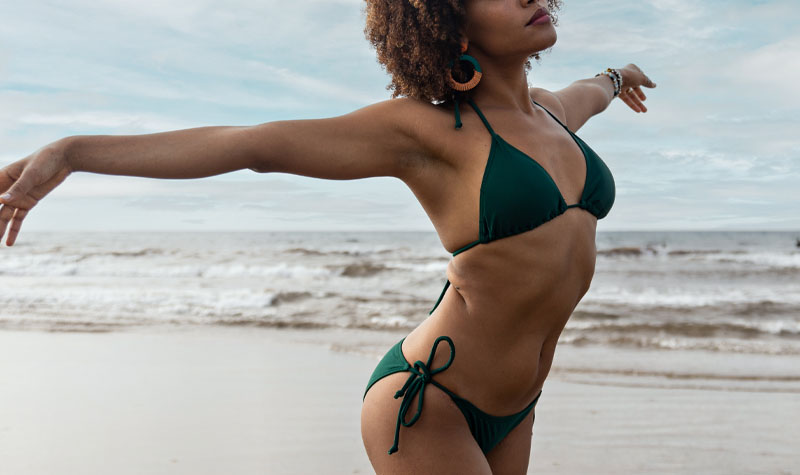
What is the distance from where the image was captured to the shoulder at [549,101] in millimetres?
1854

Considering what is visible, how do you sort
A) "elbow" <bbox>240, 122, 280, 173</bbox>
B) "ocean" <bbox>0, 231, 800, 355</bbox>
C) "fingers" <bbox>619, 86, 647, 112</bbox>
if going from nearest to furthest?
"elbow" <bbox>240, 122, 280, 173</bbox>, "fingers" <bbox>619, 86, 647, 112</bbox>, "ocean" <bbox>0, 231, 800, 355</bbox>

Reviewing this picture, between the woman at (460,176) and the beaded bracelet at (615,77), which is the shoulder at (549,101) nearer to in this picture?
the woman at (460,176)

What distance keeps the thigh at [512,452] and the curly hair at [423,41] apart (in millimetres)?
901

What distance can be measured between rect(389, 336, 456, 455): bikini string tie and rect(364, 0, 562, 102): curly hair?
0.58m

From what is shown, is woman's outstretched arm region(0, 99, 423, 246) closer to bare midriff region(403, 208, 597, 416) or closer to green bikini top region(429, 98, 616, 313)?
green bikini top region(429, 98, 616, 313)

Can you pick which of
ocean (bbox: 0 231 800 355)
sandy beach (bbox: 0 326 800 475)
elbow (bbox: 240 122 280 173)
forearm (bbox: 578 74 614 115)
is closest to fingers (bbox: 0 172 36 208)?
elbow (bbox: 240 122 280 173)

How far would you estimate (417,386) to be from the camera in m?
1.49

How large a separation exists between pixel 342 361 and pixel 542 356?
5446mm

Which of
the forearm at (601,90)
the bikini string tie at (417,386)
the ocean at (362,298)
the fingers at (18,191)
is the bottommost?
the ocean at (362,298)

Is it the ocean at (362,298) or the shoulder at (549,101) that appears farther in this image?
the ocean at (362,298)

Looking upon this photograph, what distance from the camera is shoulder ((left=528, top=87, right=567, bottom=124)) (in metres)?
1.85

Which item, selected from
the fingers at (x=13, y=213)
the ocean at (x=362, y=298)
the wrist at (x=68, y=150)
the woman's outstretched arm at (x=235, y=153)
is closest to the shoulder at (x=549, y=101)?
the woman's outstretched arm at (x=235, y=153)

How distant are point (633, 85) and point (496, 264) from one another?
1.57 m

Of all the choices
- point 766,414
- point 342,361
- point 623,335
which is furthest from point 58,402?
point 623,335
